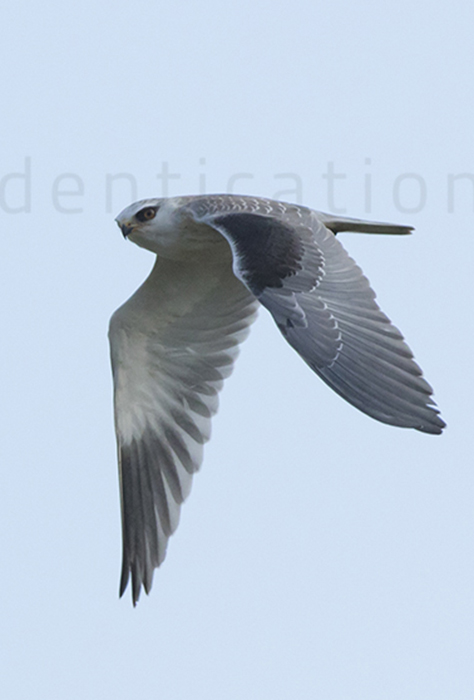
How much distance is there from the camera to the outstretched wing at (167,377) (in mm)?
9047

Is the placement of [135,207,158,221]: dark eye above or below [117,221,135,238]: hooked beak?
above

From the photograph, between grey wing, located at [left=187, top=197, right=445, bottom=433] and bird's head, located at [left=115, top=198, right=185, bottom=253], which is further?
bird's head, located at [left=115, top=198, right=185, bottom=253]

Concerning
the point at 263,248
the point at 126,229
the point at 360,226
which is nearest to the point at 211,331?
the point at 126,229

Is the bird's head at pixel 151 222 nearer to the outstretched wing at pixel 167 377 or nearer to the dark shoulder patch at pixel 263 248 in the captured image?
the outstretched wing at pixel 167 377

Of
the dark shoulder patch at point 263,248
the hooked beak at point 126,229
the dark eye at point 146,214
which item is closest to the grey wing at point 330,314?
the dark shoulder patch at point 263,248

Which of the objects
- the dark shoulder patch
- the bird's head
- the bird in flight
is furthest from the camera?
the bird's head

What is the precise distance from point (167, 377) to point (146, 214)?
158cm

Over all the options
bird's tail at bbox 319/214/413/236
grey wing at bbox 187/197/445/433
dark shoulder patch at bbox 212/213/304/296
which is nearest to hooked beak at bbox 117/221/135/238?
grey wing at bbox 187/197/445/433

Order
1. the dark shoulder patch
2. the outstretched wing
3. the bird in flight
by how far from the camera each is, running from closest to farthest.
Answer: the bird in flight < the dark shoulder patch < the outstretched wing

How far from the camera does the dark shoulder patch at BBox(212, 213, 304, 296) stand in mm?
7070

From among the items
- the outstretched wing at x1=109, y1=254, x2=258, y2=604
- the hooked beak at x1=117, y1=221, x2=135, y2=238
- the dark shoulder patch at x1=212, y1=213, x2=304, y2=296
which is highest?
the hooked beak at x1=117, y1=221, x2=135, y2=238

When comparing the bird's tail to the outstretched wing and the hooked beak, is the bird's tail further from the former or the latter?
the hooked beak

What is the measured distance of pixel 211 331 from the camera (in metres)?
9.45

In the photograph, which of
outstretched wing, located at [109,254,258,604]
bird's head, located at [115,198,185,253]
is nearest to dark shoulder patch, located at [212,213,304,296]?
bird's head, located at [115,198,185,253]
